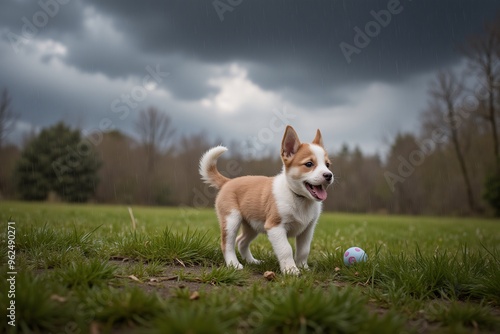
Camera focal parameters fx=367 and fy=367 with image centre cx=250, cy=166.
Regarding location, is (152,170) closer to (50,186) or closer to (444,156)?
(50,186)

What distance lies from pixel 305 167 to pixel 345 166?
34.8m

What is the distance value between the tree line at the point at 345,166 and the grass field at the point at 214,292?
2415cm

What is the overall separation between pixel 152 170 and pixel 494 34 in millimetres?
31250

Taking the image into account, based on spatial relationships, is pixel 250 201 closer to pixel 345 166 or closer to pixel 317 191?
pixel 317 191

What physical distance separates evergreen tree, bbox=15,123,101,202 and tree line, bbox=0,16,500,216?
87 mm

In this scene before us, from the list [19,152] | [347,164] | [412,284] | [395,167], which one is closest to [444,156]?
[395,167]

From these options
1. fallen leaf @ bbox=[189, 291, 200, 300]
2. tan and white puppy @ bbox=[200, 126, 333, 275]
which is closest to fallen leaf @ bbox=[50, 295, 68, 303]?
fallen leaf @ bbox=[189, 291, 200, 300]

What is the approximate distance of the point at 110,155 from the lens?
126 ft

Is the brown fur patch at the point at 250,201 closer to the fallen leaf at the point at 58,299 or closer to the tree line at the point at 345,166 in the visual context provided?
the fallen leaf at the point at 58,299

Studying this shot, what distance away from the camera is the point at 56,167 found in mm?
31969

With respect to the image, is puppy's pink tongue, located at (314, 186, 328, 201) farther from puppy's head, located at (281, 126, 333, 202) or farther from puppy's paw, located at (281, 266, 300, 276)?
puppy's paw, located at (281, 266, 300, 276)

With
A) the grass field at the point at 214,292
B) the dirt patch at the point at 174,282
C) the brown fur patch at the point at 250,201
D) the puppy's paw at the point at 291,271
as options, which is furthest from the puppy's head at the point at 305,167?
the dirt patch at the point at 174,282

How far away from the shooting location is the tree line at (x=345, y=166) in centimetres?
2795

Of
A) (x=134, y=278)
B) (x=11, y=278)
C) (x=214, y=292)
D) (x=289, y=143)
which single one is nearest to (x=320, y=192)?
(x=289, y=143)
